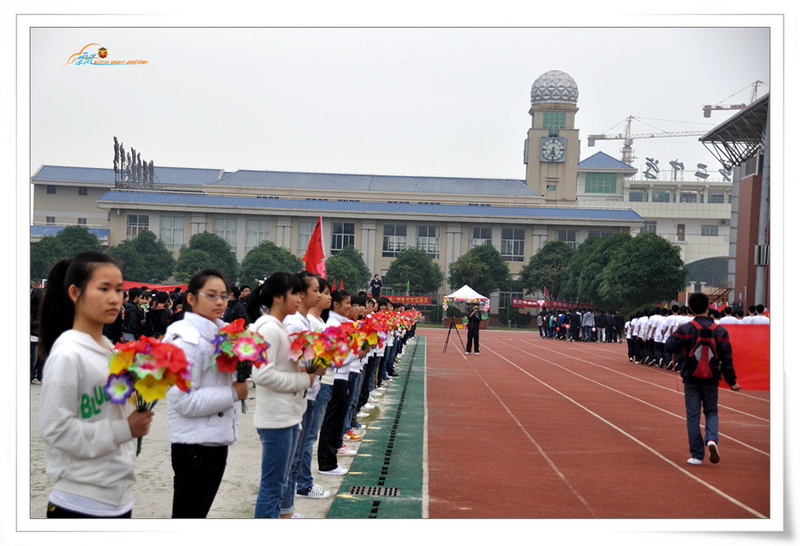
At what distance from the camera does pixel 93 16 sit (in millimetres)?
6086

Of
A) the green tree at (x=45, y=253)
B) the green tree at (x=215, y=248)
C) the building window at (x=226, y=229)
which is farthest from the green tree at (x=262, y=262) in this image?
the green tree at (x=45, y=253)

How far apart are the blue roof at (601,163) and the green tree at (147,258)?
6313 centimetres

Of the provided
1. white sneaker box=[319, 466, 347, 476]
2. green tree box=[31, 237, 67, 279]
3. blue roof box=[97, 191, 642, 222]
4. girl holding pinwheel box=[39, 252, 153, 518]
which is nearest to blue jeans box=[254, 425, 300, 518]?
girl holding pinwheel box=[39, 252, 153, 518]

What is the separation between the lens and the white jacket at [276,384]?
17.4 ft

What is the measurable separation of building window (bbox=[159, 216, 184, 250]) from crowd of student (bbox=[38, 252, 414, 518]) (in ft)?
246

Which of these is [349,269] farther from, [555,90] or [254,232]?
[555,90]

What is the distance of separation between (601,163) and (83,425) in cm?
11940

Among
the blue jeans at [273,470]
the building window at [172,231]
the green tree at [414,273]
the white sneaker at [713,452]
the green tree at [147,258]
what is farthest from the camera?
the building window at [172,231]

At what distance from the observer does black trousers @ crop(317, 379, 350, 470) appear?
7984 mm

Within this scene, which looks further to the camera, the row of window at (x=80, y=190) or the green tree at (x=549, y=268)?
the row of window at (x=80, y=190)

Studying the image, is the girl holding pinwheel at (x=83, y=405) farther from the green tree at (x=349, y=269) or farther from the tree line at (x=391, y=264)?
the green tree at (x=349, y=269)

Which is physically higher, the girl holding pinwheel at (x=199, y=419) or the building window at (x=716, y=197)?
the building window at (x=716, y=197)
